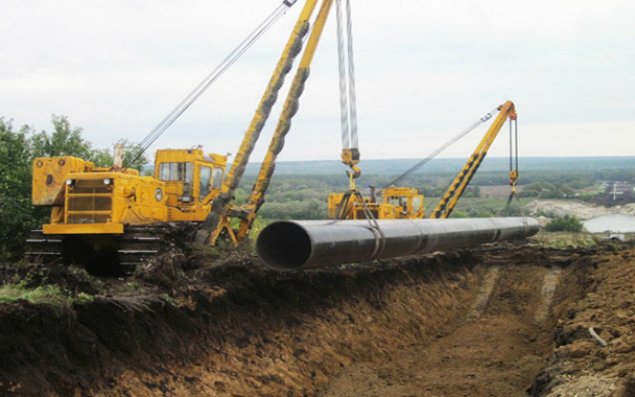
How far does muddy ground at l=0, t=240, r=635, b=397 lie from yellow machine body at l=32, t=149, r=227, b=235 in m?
2.38

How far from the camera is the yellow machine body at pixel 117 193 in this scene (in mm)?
15180

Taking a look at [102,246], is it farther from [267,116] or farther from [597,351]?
[597,351]

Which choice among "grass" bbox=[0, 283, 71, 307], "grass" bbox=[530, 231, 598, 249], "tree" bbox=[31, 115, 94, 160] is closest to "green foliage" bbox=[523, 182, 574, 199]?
"grass" bbox=[530, 231, 598, 249]

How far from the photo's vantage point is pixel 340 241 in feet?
39.7

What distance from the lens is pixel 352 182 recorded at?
18141mm

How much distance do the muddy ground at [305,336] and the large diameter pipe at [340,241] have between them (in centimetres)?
82

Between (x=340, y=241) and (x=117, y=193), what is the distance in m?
5.64

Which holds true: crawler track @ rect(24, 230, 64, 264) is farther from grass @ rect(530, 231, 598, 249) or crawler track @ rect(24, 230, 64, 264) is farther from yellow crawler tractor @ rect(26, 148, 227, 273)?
grass @ rect(530, 231, 598, 249)

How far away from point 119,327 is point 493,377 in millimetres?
6170

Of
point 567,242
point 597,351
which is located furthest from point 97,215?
point 567,242

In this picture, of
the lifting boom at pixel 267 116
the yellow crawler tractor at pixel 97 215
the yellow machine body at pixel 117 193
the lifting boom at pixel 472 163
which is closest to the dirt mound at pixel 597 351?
the yellow crawler tractor at pixel 97 215

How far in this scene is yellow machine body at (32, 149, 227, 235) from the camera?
49.8 ft

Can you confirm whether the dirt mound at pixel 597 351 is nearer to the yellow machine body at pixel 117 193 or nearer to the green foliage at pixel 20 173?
the yellow machine body at pixel 117 193

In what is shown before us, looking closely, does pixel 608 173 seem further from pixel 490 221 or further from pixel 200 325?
pixel 200 325
